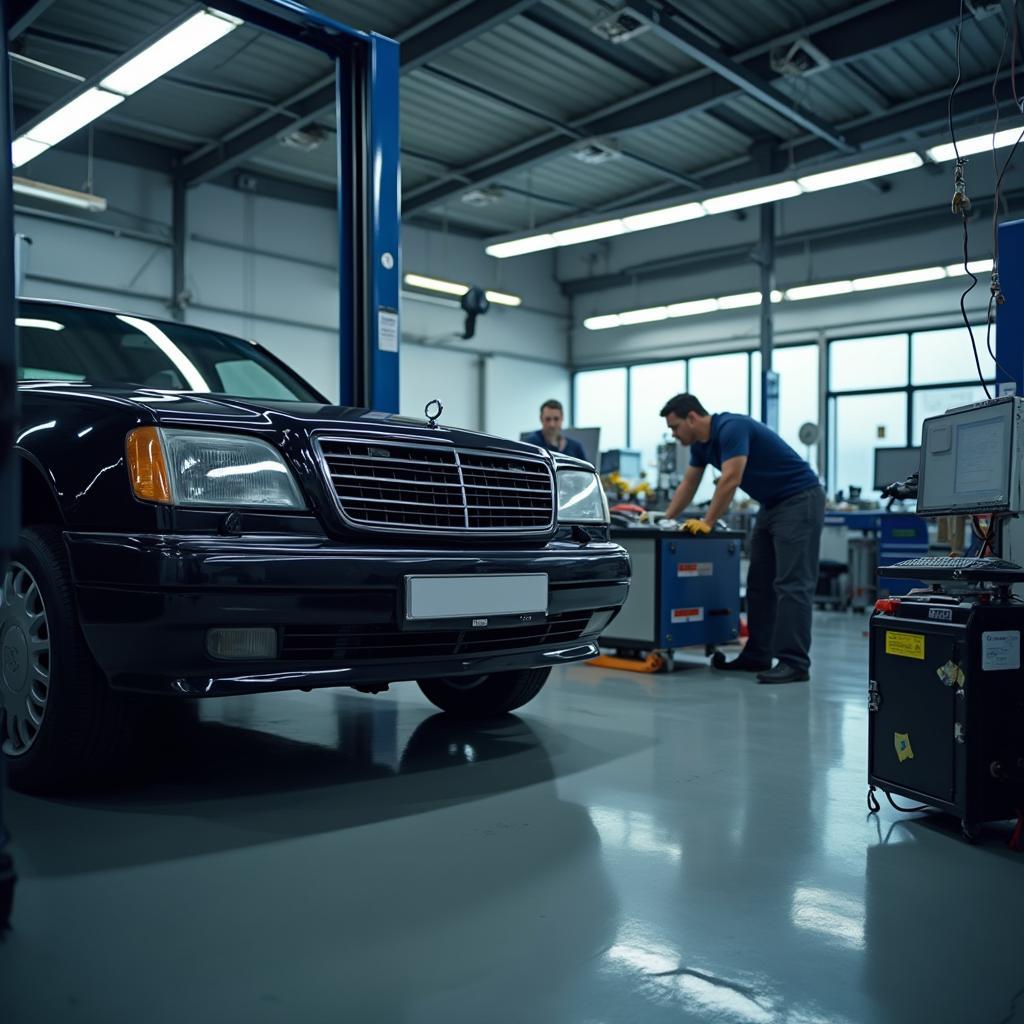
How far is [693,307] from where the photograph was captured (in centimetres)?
1384

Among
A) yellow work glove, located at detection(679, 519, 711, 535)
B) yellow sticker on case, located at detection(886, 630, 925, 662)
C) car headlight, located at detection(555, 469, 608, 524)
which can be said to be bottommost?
yellow sticker on case, located at detection(886, 630, 925, 662)

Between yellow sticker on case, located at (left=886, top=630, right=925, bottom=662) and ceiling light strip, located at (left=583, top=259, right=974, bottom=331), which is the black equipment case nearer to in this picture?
yellow sticker on case, located at (left=886, top=630, right=925, bottom=662)

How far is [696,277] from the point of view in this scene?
49.9 ft

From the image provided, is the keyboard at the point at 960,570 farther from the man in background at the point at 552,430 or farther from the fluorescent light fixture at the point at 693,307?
the fluorescent light fixture at the point at 693,307

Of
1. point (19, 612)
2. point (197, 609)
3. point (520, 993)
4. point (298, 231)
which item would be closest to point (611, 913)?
point (520, 993)

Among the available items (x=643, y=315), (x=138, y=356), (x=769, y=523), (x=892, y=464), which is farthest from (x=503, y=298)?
(x=138, y=356)

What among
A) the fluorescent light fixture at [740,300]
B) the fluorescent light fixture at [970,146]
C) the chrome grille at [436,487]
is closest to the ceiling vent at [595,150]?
the fluorescent light fixture at [740,300]

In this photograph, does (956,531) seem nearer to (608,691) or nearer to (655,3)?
(608,691)

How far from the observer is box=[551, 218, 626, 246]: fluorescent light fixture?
1044 cm

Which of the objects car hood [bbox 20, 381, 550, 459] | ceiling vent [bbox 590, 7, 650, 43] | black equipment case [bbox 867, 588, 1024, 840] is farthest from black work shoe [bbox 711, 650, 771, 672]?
ceiling vent [bbox 590, 7, 650, 43]

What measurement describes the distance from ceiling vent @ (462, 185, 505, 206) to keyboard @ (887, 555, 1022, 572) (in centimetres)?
1130

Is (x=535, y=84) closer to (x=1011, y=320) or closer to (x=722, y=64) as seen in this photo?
(x=722, y=64)

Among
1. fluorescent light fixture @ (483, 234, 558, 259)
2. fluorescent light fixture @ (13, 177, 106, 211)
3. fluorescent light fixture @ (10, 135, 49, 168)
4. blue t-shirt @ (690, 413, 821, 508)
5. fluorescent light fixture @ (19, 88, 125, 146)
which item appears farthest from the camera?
fluorescent light fixture @ (483, 234, 558, 259)

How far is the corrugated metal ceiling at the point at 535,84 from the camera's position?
27.8ft
